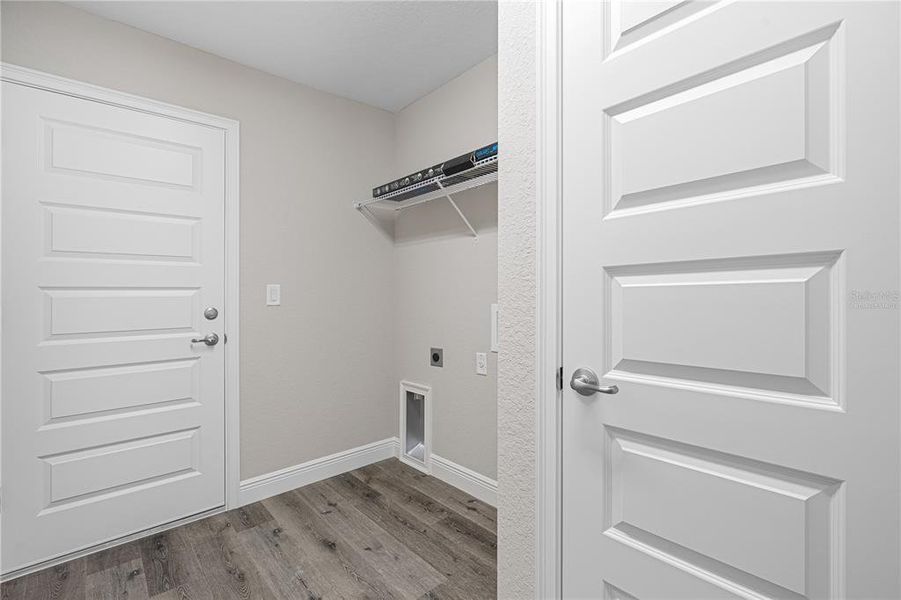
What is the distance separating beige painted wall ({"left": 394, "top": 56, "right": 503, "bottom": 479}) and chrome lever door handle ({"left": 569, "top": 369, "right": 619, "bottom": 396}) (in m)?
1.30

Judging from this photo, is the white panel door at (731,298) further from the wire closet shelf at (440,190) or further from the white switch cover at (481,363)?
the white switch cover at (481,363)

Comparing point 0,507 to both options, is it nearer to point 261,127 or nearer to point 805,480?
point 261,127

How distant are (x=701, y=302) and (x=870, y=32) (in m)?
0.49

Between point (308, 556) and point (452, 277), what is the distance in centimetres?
159

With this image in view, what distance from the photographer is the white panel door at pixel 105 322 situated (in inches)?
69.8

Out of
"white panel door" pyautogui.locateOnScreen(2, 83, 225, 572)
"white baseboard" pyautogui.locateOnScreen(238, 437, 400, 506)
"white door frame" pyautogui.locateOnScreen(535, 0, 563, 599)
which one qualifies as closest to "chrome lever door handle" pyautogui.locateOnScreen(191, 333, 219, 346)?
"white panel door" pyautogui.locateOnScreen(2, 83, 225, 572)

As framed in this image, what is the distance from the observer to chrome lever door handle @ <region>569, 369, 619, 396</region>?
0.98 metres

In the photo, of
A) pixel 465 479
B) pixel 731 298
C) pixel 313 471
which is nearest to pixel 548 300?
pixel 731 298

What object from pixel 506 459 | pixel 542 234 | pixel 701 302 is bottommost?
pixel 506 459

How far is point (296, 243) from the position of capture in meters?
2.58

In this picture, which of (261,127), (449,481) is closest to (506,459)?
(449,481)

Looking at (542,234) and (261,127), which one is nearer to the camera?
(542,234)

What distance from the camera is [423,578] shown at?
5.65ft

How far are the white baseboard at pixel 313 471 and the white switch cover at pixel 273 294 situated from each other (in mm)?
993
